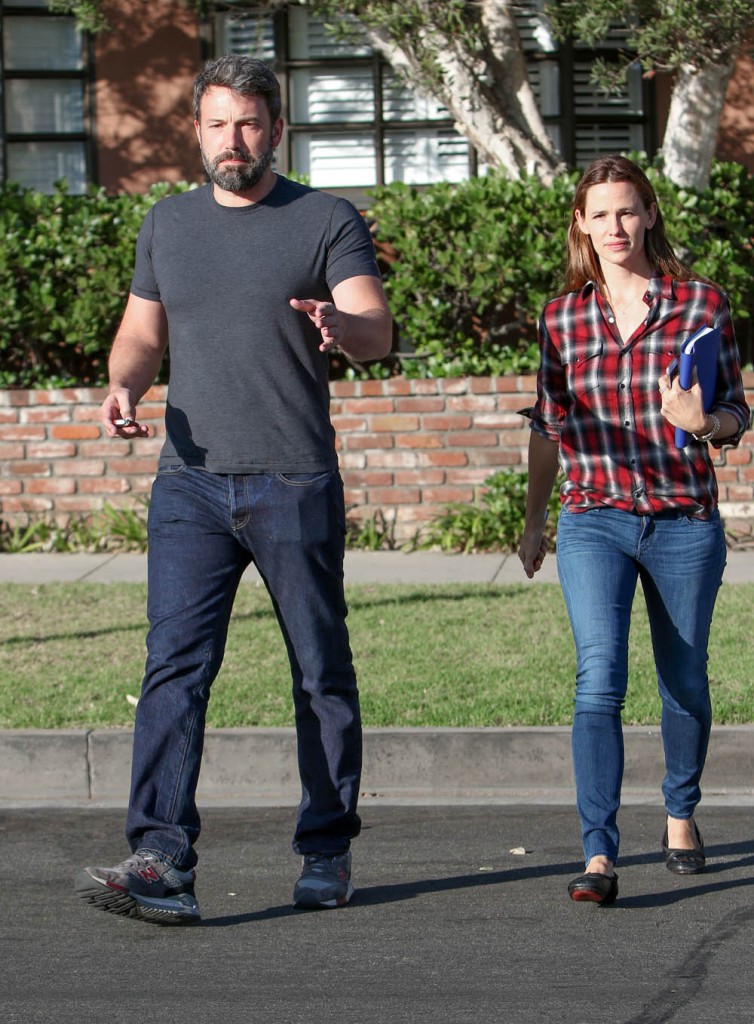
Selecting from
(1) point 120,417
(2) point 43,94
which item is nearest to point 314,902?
(1) point 120,417

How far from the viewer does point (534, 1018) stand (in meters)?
3.78

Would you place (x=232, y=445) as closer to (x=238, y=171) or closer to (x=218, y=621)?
(x=218, y=621)

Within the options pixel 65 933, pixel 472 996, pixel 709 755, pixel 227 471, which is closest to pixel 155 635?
pixel 227 471

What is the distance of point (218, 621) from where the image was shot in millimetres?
4535

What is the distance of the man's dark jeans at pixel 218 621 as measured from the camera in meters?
4.46

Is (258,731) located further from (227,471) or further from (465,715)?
(227,471)

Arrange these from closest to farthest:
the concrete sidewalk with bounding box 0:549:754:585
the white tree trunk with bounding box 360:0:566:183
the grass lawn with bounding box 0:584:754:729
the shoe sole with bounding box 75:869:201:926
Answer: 1. the shoe sole with bounding box 75:869:201:926
2. the grass lawn with bounding box 0:584:754:729
3. the concrete sidewalk with bounding box 0:549:754:585
4. the white tree trunk with bounding box 360:0:566:183

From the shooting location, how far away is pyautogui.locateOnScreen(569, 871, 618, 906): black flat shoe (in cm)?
452

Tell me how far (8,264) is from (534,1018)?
7.92m

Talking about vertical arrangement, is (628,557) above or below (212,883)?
above

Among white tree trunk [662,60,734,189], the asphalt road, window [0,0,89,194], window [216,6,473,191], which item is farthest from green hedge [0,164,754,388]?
the asphalt road

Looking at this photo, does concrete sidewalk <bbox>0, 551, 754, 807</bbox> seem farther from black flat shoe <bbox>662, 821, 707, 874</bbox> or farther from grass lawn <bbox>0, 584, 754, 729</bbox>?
black flat shoe <bbox>662, 821, 707, 874</bbox>

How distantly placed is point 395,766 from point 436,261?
5186 millimetres

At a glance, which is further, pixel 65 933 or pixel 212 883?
pixel 212 883
